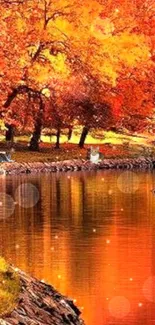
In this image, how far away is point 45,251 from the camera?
2595 cm

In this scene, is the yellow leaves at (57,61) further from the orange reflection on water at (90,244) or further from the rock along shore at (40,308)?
the rock along shore at (40,308)

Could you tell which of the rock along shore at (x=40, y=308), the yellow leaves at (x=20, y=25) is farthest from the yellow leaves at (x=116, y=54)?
the rock along shore at (x=40, y=308)

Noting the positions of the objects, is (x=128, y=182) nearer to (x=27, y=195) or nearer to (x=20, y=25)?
(x=27, y=195)

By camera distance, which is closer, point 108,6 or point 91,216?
point 91,216

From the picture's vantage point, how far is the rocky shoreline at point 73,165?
5678cm

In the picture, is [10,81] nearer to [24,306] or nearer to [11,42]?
[11,42]

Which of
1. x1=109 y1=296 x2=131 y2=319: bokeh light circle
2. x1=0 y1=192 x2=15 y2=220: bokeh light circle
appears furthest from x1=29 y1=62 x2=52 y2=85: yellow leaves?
x1=109 y1=296 x2=131 y2=319: bokeh light circle

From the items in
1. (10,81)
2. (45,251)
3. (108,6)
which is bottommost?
(45,251)

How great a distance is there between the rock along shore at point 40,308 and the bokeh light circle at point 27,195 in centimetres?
2161

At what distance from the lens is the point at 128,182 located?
51.1 meters

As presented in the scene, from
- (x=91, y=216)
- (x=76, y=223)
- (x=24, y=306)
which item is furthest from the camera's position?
(x=91, y=216)

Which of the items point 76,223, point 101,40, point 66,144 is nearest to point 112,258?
point 76,223

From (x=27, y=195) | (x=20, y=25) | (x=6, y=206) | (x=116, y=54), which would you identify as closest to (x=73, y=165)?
(x=116, y=54)

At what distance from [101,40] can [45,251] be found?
1530 inches
